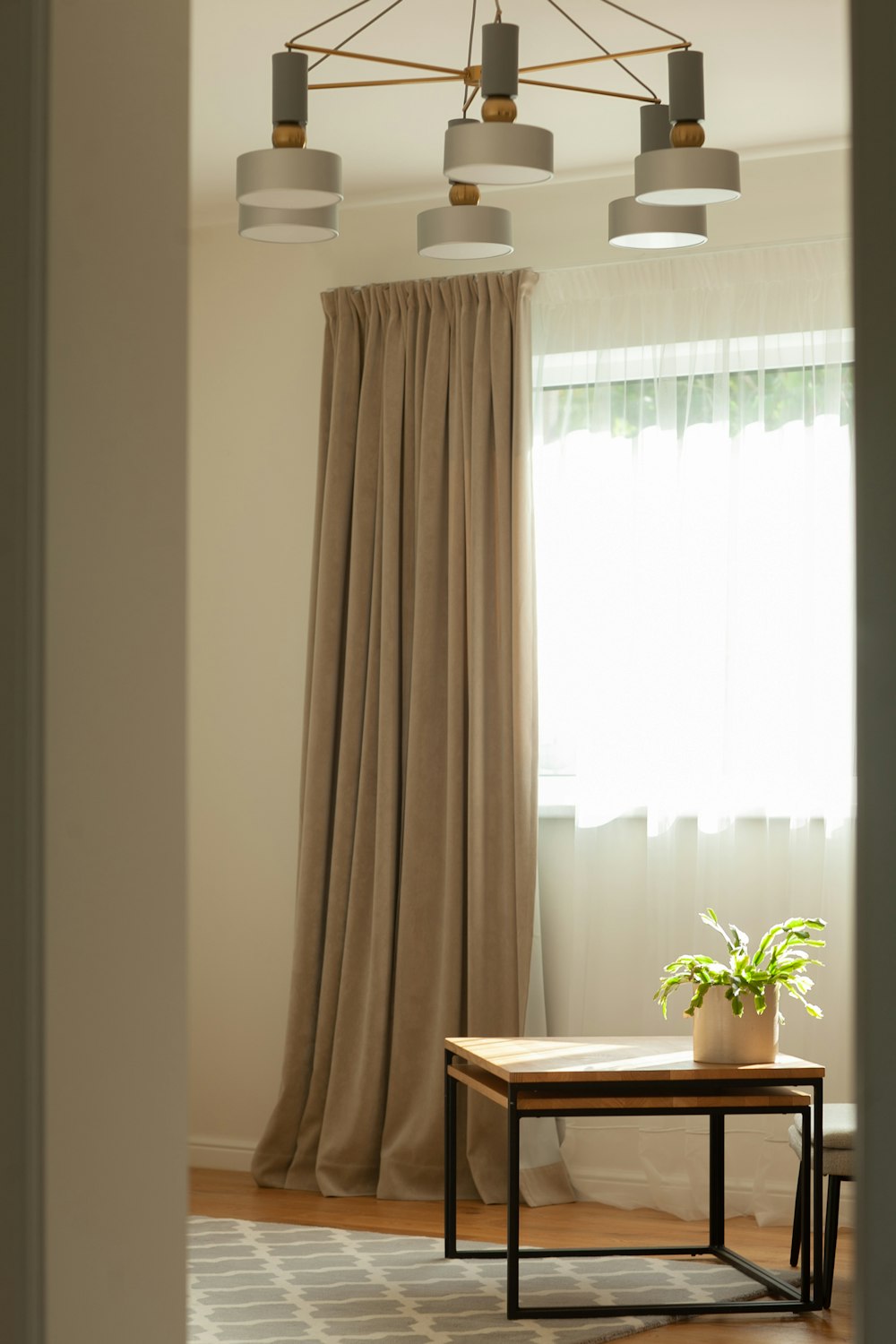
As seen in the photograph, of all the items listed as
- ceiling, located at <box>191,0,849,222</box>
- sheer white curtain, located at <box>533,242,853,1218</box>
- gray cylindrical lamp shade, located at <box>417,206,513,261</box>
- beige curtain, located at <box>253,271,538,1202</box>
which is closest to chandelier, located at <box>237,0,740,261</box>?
gray cylindrical lamp shade, located at <box>417,206,513,261</box>

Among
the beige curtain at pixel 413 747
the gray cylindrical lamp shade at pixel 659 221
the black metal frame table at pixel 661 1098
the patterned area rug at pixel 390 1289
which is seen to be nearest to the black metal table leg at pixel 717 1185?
the patterned area rug at pixel 390 1289

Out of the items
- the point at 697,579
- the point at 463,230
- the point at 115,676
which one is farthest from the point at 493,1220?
the point at 115,676

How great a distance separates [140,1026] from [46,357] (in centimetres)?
48

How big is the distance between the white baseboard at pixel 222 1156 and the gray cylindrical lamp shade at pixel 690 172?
3328 mm

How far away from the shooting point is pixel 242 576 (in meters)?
5.24

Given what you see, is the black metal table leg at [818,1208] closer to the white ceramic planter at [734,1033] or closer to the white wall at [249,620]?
the white ceramic planter at [734,1033]

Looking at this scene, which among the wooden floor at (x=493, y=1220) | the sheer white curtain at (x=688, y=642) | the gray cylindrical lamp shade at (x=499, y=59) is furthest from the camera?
the sheer white curtain at (x=688, y=642)

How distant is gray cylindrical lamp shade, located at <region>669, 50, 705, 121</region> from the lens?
3031 millimetres

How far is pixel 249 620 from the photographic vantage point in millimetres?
5230

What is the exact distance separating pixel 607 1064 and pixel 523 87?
8.18 ft

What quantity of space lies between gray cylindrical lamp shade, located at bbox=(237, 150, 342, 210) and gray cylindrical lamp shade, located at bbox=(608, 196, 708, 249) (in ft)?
2.29

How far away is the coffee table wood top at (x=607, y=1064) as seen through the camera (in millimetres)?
3477

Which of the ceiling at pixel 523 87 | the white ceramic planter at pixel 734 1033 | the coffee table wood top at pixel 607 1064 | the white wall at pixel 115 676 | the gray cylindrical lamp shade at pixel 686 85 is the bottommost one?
the coffee table wood top at pixel 607 1064

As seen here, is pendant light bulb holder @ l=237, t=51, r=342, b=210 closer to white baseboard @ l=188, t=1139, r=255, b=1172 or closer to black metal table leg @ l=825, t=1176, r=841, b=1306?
black metal table leg @ l=825, t=1176, r=841, b=1306
